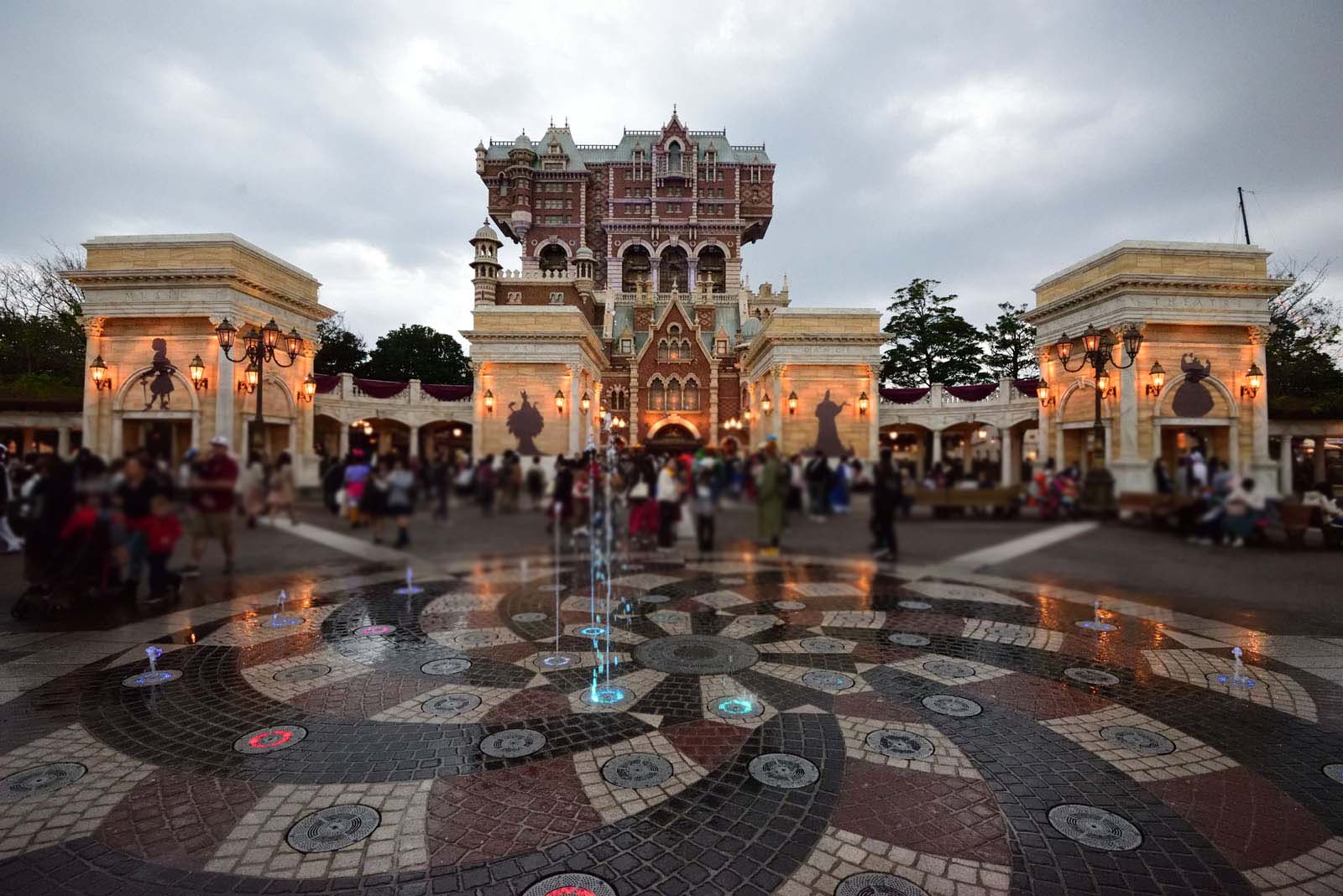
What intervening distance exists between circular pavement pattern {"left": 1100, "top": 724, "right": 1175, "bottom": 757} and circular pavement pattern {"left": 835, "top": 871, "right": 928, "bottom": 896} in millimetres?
2780

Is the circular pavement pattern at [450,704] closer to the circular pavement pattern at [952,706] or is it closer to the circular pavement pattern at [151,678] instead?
the circular pavement pattern at [151,678]

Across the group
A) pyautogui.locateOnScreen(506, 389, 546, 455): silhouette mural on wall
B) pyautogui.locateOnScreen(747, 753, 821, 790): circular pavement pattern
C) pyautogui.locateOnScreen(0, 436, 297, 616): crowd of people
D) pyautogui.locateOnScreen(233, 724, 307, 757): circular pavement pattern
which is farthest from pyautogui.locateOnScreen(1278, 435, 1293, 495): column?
pyautogui.locateOnScreen(233, 724, 307, 757): circular pavement pattern

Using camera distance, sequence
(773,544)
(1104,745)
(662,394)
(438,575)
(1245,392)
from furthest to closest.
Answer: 1. (662,394)
2. (438,575)
3. (773,544)
4. (1104,745)
5. (1245,392)

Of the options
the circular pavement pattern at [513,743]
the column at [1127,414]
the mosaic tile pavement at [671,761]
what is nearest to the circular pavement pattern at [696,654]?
the mosaic tile pavement at [671,761]

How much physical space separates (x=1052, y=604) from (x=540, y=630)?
27.4 ft

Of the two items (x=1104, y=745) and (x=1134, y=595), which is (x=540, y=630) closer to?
(x=1104, y=745)

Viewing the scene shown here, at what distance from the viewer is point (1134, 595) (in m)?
8.62

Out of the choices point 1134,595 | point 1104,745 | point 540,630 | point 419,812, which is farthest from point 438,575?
A: point 1134,595

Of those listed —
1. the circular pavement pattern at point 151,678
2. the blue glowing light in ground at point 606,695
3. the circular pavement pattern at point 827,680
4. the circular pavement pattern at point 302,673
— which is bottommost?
the circular pavement pattern at point 827,680

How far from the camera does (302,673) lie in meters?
5.73

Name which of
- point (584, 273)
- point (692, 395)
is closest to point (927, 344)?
point (692, 395)

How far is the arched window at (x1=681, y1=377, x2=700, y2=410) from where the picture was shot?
136 feet

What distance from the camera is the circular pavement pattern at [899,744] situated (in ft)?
13.9

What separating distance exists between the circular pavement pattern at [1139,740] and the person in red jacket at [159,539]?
278 inches
